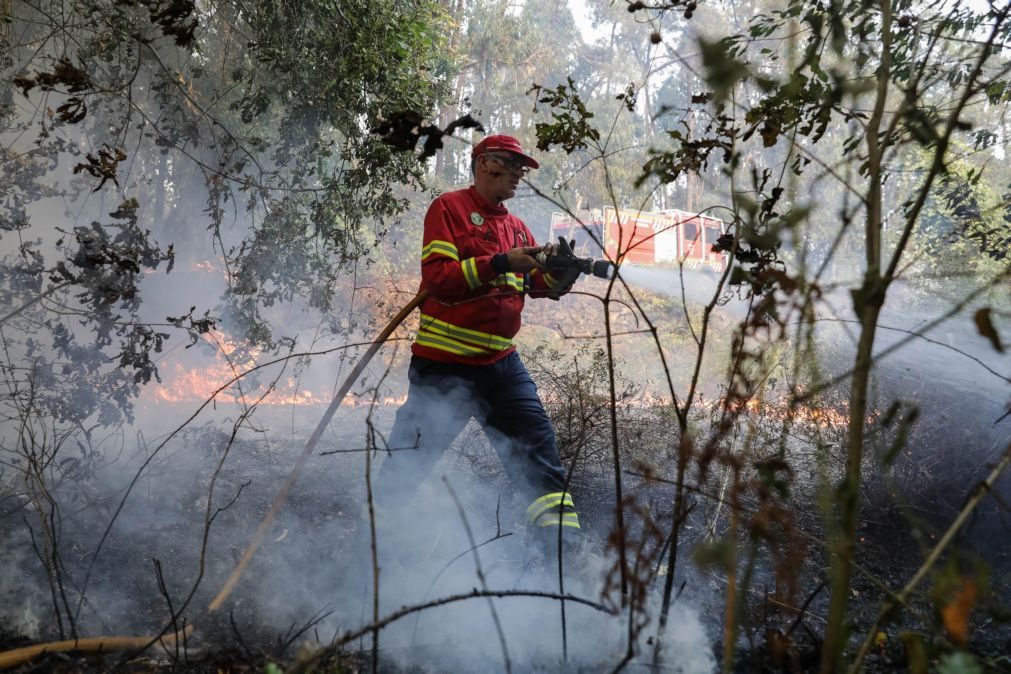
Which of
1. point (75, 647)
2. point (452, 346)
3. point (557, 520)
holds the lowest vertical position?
point (75, 647)

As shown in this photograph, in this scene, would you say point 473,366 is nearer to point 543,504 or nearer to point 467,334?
point 467,334

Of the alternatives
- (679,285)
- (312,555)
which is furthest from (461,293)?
(679,285)

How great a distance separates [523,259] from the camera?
3.21 m

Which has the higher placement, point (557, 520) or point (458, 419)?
point (458, 419)

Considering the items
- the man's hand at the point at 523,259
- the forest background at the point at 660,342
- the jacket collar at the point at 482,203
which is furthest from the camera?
the jacket collar at the point at 482,203

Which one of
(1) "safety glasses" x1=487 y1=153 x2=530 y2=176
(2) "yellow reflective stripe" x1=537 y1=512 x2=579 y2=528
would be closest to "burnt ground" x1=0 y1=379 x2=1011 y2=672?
(2) "yellow reflective stripe" x1=537 y1=512 x2=579 y2=528

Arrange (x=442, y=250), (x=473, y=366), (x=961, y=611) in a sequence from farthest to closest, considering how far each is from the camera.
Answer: (x=473, y=366)
(x=442, y=250)
(x=961, y=611)

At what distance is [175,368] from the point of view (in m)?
11.8

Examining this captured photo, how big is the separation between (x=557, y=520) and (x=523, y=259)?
120cm

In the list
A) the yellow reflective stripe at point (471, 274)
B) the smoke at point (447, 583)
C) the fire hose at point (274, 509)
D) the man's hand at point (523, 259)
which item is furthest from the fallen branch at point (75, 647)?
the man's hand at point (523, 259)

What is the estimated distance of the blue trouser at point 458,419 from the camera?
3.53 meters

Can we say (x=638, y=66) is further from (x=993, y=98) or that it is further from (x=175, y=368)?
(x=993, y=98)

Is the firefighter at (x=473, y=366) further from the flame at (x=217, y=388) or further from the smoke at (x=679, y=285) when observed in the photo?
the smoke at (x=679, y=285)

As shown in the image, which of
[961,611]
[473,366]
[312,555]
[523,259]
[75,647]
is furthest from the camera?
[312,555]
